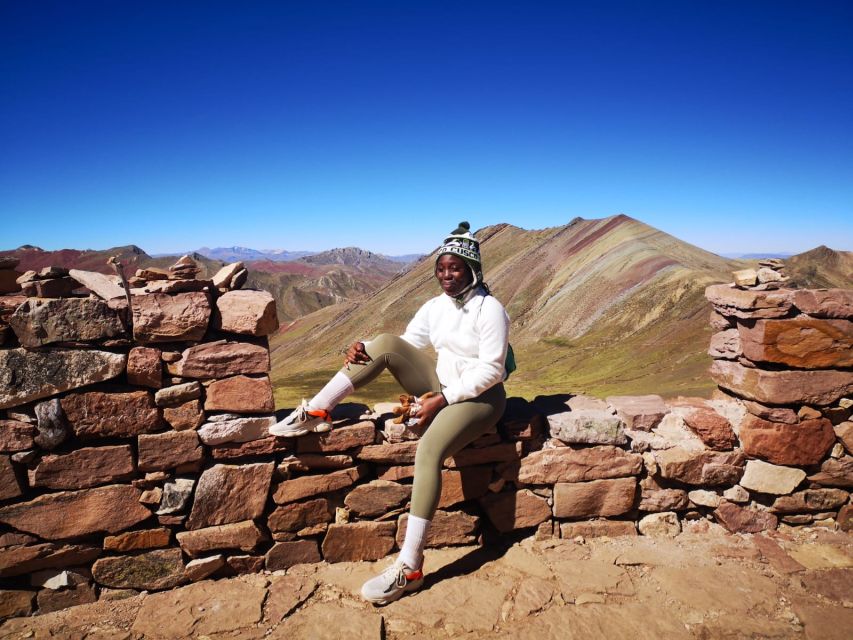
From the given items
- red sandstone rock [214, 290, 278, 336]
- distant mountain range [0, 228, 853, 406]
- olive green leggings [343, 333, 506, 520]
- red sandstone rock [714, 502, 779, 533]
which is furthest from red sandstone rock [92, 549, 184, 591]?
red sandstone rock [714, 502, 779, 533]

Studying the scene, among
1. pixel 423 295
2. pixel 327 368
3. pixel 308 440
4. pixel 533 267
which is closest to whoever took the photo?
pixel 308 440

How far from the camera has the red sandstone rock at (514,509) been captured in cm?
449

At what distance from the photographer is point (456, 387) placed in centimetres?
395

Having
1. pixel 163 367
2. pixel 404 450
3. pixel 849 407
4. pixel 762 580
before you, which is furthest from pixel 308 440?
pixel 849 407

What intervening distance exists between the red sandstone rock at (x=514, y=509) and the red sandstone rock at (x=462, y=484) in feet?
0.45

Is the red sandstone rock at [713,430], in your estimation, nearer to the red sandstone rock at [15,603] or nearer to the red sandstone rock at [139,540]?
the red sandstone rock at [139,540]

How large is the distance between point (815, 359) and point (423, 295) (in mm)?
26643

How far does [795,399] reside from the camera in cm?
449

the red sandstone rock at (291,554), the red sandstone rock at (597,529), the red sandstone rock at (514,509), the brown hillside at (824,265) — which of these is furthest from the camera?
the brown hillside at (824,265)

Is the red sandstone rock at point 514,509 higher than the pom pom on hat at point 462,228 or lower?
lower

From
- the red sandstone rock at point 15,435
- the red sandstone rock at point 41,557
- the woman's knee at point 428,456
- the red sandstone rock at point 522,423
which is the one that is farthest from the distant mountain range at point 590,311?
the red sandstone rock at point 15,435

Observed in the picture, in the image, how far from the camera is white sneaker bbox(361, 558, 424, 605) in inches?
144

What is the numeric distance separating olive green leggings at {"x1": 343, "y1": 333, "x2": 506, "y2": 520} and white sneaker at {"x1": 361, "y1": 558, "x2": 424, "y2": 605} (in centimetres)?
42

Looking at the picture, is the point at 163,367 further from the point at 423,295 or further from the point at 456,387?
the point at 423,295
